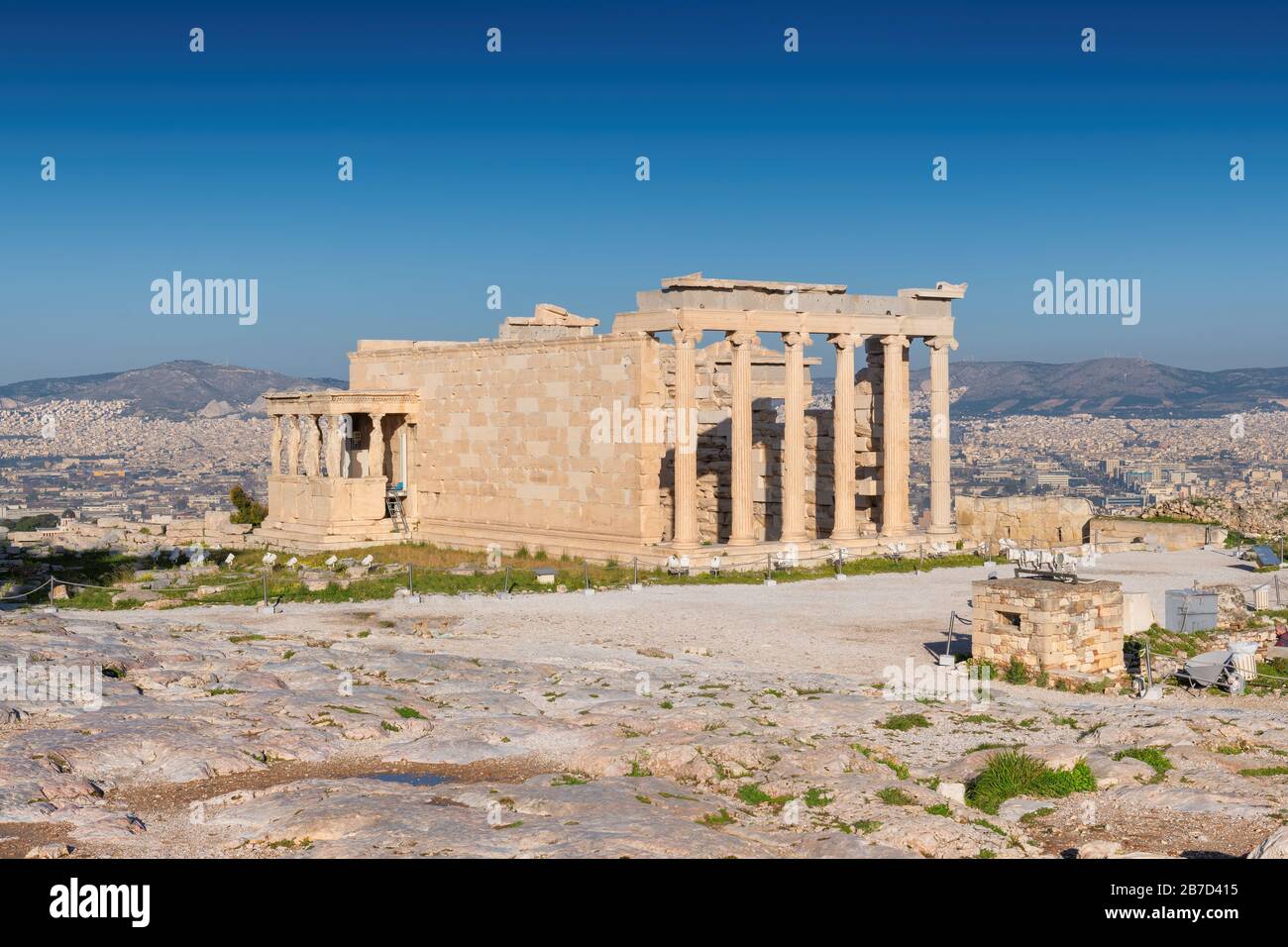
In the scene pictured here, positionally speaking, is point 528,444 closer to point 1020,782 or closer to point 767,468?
point 767,468

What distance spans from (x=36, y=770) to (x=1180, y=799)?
10.8 m

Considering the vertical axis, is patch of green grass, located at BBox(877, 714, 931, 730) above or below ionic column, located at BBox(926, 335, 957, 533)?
below

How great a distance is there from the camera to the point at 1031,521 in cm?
3762

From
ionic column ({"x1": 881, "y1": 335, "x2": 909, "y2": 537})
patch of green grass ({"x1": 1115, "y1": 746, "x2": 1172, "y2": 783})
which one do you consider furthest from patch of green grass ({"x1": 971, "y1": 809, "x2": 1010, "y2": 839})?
ionic column ({"x1": 881, "y1": 335, "x2": 909, "y2": 537})

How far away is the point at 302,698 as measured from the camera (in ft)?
54.5

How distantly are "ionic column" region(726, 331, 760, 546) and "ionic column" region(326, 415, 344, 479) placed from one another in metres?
13.1

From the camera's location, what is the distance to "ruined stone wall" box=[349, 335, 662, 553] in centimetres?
3288

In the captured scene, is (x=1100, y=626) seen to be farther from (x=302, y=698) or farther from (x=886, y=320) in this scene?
(x=886, y=320)

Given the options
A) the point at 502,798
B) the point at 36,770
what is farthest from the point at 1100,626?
the point at 36,770

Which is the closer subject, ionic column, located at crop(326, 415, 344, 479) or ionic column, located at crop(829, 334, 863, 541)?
ionic column, located at crop(829, 334, 863, 541)

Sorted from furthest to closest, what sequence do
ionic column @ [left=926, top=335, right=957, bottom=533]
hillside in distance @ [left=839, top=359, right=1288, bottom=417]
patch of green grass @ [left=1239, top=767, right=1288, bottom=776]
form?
hillside in distance @ [left=839, top=359, right=1288, bottom=417] < ionic column @ [left=926, top=335, right=957, bottom=533] < patch of green grass @ [left=1239, top=767, right=1288, bottom=776]

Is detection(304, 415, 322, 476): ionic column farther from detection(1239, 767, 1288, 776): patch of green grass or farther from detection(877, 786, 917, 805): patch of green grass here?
detection(1239, 767, 1288, 776): patch of green grass
